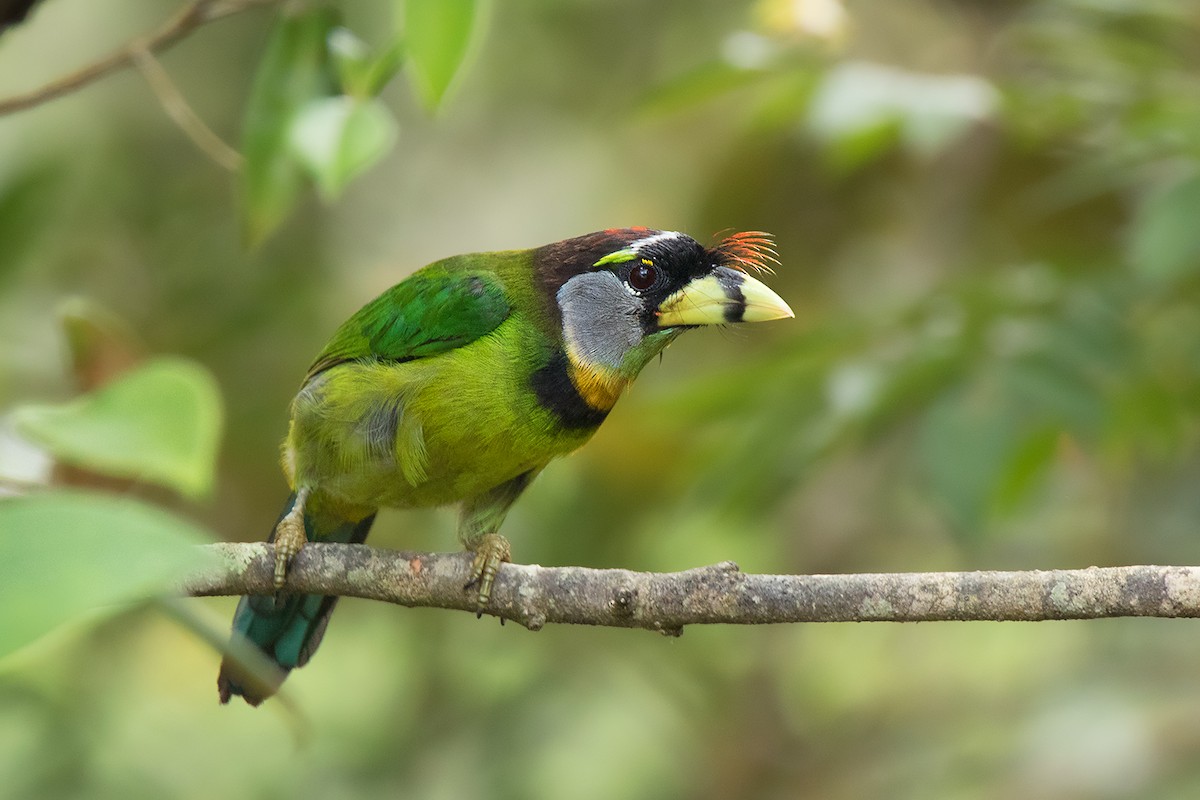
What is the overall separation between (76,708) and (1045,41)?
3397 millimetres

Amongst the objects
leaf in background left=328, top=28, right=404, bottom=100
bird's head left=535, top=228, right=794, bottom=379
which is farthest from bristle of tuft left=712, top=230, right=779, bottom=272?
leaf in background left=328, top=28, right=404, bottom=100

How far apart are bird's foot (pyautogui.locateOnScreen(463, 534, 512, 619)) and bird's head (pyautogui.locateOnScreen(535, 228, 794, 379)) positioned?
0.42m

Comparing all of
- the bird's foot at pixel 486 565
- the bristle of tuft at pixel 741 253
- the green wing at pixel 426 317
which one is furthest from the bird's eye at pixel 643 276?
the bird's foot at pixel 486 565

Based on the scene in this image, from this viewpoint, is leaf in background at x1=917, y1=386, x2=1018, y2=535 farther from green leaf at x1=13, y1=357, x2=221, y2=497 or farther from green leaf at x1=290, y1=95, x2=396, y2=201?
A: green leaf at x1=13, y1=357, x2=221, y2=497

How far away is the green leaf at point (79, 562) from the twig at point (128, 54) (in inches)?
63.5

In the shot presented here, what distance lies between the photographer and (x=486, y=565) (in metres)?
2.38

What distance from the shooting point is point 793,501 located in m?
4.35

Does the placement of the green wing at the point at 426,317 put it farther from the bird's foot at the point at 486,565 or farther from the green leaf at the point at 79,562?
the green leaf at the point at 79,562

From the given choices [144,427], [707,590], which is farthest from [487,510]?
[144,427]

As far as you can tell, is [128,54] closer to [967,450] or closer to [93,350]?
[93,350]

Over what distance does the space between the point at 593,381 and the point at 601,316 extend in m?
0.15

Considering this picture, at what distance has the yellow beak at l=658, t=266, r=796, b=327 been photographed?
2639 mm

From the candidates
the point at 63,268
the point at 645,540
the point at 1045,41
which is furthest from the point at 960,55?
the point at 63,268

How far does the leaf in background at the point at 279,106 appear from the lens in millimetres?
2260
